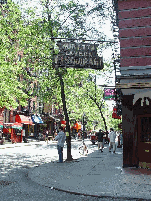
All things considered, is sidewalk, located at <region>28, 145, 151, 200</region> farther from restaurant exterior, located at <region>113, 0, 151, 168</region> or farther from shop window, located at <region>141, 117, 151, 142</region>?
shop window, located at <region>141, 117, 151, 142</region>

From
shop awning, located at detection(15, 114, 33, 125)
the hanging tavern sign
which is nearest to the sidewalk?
the hanging tavern sign

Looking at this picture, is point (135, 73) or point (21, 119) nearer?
point (135, 73)

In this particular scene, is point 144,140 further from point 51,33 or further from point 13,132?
point 13,132

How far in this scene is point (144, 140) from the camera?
13602 millimetres

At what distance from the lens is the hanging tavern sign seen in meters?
12.2

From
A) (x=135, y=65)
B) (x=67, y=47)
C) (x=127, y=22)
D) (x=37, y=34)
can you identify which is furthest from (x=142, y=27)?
(x=37, y=34)

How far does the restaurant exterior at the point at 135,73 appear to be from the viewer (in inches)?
524

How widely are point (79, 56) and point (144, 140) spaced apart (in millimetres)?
4884

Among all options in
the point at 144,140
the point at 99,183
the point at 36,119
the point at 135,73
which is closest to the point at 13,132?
the point at 36,119

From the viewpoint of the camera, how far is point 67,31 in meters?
16.9

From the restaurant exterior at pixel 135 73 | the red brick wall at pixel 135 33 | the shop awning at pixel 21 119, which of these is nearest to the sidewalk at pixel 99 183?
the restaurant exterior at pixel 135 73

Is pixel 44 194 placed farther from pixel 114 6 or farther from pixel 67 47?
pixel 114 6

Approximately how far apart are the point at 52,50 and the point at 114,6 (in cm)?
419

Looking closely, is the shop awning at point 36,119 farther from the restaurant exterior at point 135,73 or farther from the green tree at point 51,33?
the restaurant exterior at point 135,73
